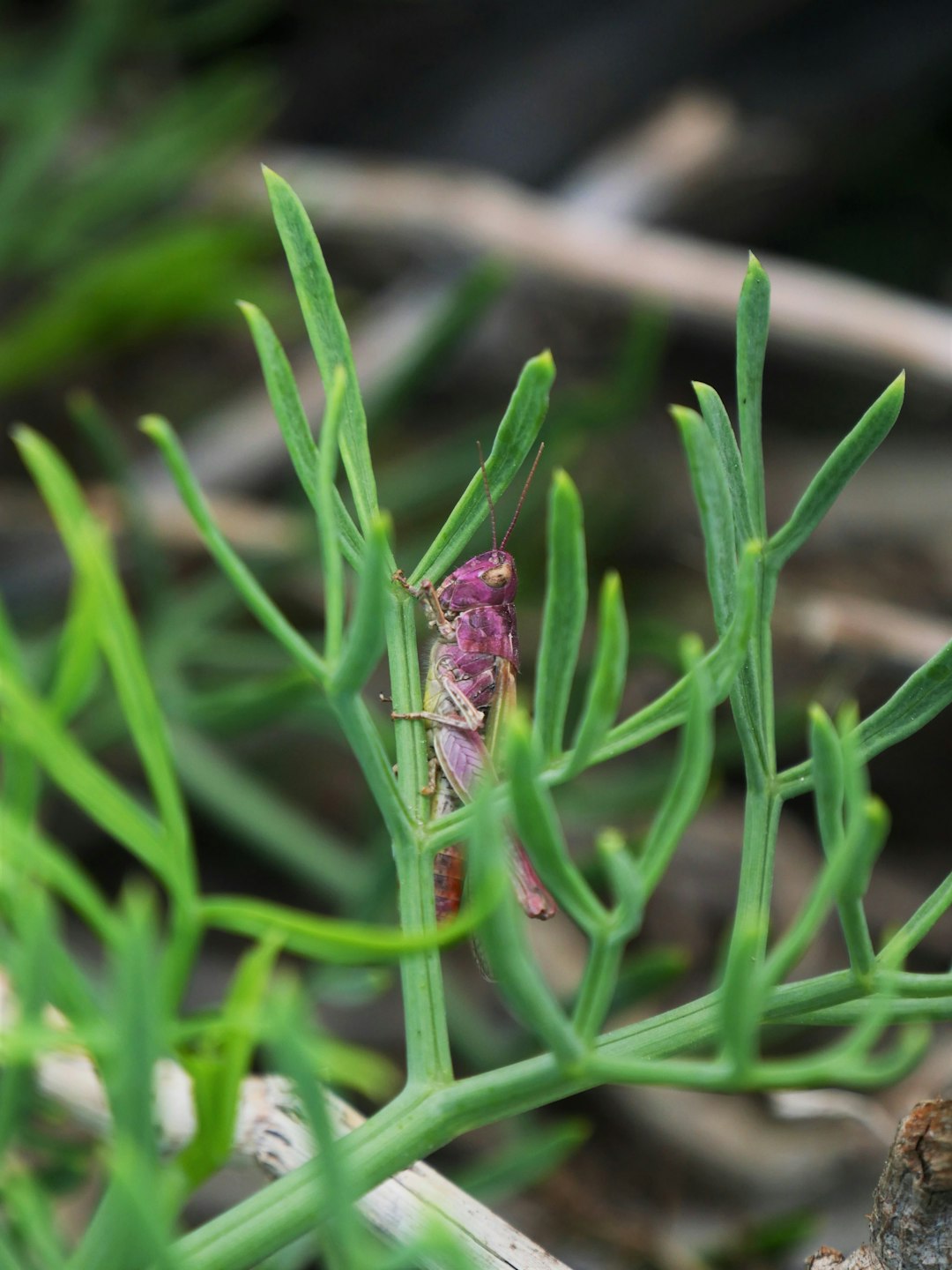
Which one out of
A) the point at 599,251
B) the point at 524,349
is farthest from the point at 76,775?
the point at 524,349

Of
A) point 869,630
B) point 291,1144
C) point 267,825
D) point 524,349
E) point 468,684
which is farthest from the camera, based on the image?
Answer: point 524,349

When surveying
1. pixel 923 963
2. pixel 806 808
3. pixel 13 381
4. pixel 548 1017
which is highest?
pixel 13 381

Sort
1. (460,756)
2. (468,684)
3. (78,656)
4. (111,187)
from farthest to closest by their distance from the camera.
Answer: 1. (111,187)
2. (468,684)
3. (460,756)
4. (78,656)

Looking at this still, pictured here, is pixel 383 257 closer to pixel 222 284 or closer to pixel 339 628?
pixel 222 284

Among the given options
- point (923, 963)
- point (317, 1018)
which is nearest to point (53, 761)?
point (317, 1018)

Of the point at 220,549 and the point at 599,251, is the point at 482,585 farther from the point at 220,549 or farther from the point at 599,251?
the point at 599,251

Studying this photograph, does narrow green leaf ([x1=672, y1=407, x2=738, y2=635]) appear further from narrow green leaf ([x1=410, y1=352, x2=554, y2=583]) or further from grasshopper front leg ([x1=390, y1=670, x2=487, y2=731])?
grasshopper front leg ([x1=390, y1=670, x2=487, y2=731])
